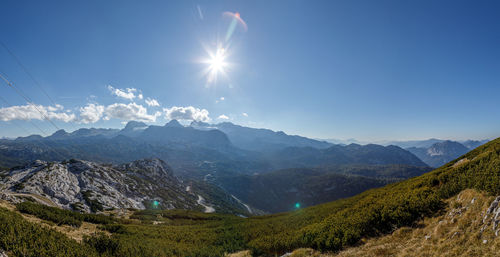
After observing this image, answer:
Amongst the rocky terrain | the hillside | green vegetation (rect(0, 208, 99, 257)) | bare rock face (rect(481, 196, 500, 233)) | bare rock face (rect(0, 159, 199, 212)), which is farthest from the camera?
bare rock face (rect(0, 159, 199, 212))

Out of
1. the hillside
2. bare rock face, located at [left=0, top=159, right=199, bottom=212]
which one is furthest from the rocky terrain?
the hillside

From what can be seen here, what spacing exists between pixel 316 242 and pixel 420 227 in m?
8.24

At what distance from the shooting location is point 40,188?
3147 inches

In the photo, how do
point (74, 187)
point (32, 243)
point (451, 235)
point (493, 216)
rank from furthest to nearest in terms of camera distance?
1. point (74, 187)
2. point (32, 243)
3. point (451, 235)
4. point (493, 216)

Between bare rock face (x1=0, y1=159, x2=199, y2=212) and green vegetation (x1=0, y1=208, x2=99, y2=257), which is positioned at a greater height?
green vegetation (x1=0, y1=208, x2=99, y2=257)

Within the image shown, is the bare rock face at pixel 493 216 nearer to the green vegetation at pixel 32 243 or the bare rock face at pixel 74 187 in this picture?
the green vegetation at pixel 32 243

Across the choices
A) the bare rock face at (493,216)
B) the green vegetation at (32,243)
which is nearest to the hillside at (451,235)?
the bare rock face at (493,216)

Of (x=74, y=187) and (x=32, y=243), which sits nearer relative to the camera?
(x=32, y=243)

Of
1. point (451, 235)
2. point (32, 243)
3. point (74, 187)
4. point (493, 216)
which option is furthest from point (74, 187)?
point (493, 216)

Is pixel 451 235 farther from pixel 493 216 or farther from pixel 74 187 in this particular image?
pixel 74 187

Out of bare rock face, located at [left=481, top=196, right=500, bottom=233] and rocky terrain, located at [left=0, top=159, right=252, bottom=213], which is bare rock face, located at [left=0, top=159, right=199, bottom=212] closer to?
rocky terrain, located at [left=0, top=159, right=252, bottom=213]

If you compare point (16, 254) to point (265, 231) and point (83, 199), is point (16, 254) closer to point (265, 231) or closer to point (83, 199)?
point (265, 231)

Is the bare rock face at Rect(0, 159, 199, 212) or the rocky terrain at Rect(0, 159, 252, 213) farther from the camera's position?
the bare rock face at Rect(0, 159, 199, 212)

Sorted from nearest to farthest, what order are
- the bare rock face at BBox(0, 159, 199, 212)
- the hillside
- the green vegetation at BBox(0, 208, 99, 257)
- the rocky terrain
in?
1. the hillside
2. the green vegetation at BBox(0, 208, 99, 257)
3. the rocky terrain
4. the bare rock face at BBox(0, 159, 199, 212)
